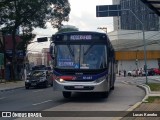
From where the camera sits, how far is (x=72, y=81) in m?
20.7

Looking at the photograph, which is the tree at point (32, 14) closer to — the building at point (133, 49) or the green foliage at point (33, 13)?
the green foliage at point (33, 13)

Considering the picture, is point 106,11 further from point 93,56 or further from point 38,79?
point 93,56

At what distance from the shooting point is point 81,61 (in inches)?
817

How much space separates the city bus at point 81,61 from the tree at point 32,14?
100ft

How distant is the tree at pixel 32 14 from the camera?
51750 mm


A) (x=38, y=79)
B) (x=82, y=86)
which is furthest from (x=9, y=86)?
(x=82, y=86)

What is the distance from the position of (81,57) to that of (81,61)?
19 centimetres

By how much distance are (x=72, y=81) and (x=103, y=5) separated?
31701mm

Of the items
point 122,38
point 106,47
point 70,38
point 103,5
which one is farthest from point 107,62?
point 122,38

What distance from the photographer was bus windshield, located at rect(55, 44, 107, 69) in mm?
20734

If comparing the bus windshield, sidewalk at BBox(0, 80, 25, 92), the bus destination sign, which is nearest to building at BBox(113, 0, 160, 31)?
sidewalk at BBox(0, 80, 25, 92)

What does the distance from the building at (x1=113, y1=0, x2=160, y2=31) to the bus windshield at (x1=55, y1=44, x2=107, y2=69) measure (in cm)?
3303

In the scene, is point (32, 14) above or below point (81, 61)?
above

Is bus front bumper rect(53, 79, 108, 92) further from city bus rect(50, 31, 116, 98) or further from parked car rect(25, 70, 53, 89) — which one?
parked car rect(25, 70, 53, 89)
